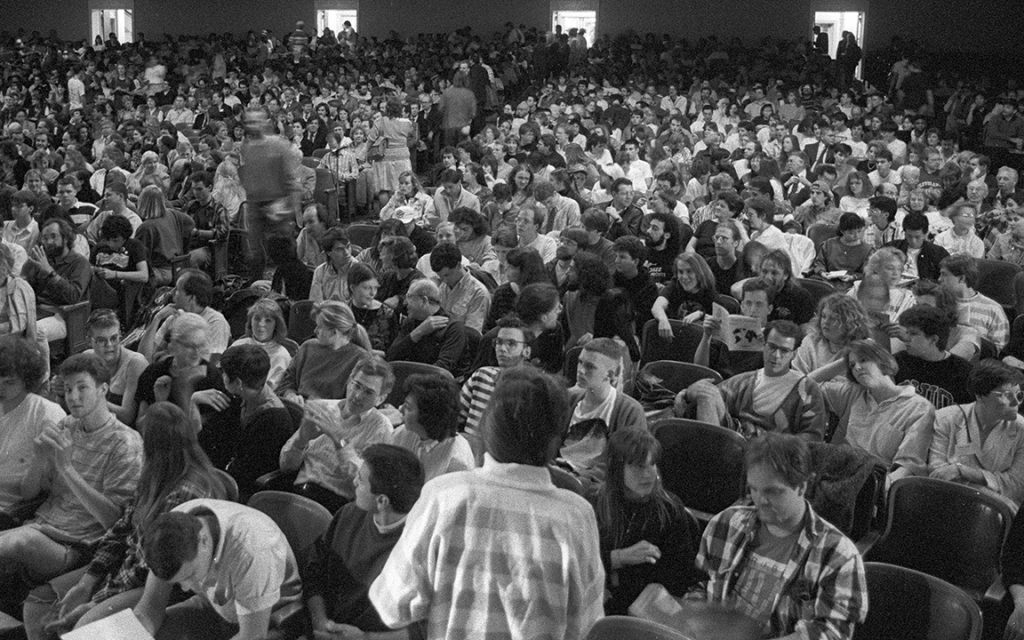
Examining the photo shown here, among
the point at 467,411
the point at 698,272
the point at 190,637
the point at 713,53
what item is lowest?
the point at 190,637

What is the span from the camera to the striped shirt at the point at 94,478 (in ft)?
13.0

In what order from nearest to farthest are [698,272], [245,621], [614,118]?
[245,621]
[698,272]
[614,118]

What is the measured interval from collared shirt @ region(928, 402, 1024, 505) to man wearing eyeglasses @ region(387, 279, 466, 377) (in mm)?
2279

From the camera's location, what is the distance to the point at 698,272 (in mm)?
5840

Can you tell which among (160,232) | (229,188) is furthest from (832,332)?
(229,188)

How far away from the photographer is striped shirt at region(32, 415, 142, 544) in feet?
13.0

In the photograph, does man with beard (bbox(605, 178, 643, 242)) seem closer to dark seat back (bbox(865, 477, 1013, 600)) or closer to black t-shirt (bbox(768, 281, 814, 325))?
black t-shirt (bbox(768, 281, 814, 325))

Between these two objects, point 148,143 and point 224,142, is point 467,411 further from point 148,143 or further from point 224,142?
point 148,143

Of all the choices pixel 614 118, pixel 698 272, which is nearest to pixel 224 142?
pixel 614 118

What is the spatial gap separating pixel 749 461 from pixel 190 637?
5.53 feet

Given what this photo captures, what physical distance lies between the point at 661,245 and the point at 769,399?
261 cm

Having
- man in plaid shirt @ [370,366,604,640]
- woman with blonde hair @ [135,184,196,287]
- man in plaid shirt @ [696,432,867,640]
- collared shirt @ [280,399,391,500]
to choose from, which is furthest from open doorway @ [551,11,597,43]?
man in plaid shirt @ [370,366,604,640]

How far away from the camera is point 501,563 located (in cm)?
202

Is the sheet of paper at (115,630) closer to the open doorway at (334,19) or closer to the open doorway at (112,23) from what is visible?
the open doorway at (334,19)
